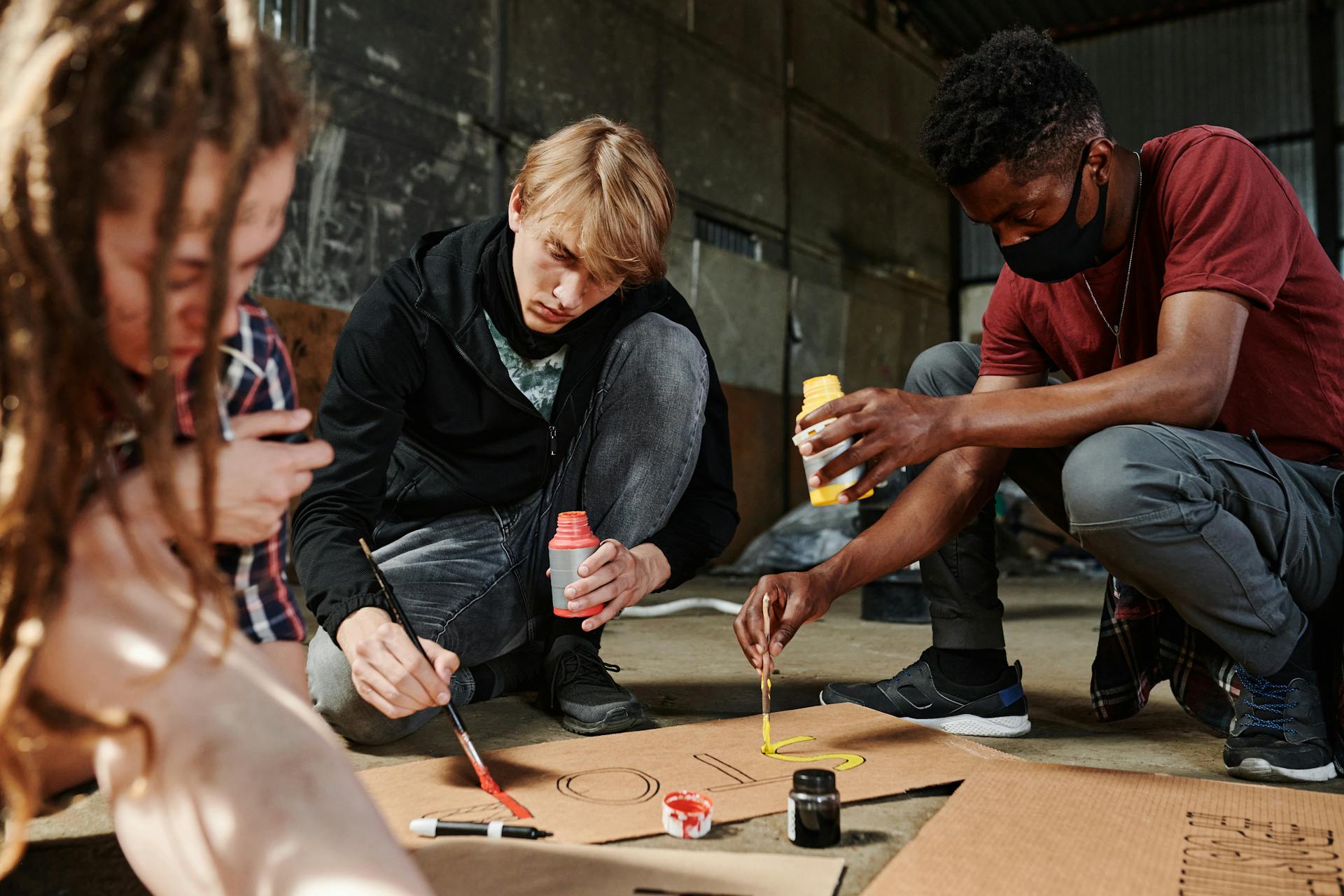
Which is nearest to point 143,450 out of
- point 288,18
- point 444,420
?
point 444,420

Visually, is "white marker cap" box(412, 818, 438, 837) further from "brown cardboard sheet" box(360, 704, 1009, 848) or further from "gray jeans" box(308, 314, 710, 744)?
"gray jeans" box(308, 314, 710, 744)

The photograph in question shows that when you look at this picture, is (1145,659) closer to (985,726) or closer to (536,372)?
(985,726)

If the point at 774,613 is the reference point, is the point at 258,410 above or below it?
above

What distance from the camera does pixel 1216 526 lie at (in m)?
1.51

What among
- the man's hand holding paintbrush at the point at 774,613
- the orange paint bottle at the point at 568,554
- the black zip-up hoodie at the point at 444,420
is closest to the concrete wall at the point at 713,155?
the black zip-up hoodie at the point at 444,420

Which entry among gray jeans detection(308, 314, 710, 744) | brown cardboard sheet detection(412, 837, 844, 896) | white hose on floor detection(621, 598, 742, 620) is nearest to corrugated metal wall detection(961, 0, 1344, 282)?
white hose on floor detection(621, 598, 742, 620)

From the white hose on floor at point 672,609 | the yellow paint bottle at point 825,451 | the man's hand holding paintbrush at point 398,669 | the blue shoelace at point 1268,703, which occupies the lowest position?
the white hose on floor at point 672,609

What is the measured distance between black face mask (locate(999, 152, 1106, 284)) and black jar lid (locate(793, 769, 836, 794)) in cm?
99

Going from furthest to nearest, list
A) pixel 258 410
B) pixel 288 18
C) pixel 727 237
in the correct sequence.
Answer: pixel 727 237, pixel 288 18, pixel 258 410

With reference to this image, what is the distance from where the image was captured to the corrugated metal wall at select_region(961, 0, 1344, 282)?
8.20 metres

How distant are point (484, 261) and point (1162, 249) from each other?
1.19 metres

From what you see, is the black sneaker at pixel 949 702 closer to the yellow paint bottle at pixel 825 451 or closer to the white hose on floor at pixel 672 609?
the yellow paint bottle at pixel 825 451

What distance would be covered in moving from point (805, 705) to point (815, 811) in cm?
89

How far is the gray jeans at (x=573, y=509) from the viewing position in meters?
1.87
